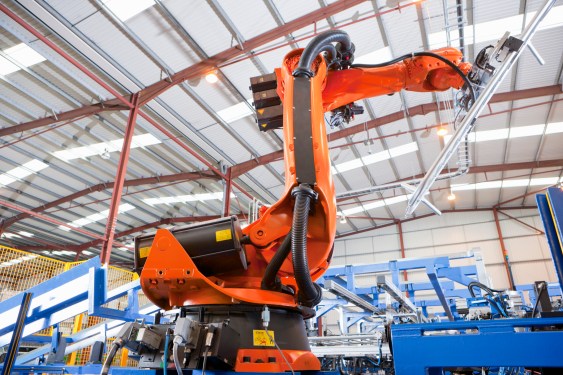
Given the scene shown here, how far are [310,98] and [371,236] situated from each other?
1861 cm

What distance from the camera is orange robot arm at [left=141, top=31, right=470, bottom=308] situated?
77.8 inches

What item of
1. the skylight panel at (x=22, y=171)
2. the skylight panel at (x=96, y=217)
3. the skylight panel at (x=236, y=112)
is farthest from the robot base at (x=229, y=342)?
the skylight panel at (x=96, y=217)

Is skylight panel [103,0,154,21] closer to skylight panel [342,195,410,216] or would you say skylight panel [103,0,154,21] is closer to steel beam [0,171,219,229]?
steel beam [0,171,219,229]

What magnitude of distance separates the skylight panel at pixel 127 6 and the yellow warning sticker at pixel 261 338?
7.09 meters

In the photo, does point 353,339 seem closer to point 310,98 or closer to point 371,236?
point 310,98

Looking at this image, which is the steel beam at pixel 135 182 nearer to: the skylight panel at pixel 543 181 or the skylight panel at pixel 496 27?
the skylight panel at pixel 496 27

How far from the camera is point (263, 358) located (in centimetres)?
190

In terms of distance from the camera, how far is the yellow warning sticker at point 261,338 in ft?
6.33

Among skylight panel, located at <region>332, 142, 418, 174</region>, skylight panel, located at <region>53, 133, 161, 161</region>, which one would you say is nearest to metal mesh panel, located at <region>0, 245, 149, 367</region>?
skylight panel, located at <region>53, 133, 161, 161</region>

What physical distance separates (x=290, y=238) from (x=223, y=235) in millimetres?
398

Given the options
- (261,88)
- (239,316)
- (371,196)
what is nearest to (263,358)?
(239,316)

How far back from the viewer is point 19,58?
793cm

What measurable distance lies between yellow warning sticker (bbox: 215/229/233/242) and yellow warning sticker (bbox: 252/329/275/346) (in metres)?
0.53

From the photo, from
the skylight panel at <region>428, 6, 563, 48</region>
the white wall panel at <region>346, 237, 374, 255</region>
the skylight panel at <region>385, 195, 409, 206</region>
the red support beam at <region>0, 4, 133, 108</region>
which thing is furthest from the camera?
the white wall panel at <region>346, 237, 374, 255</region>
